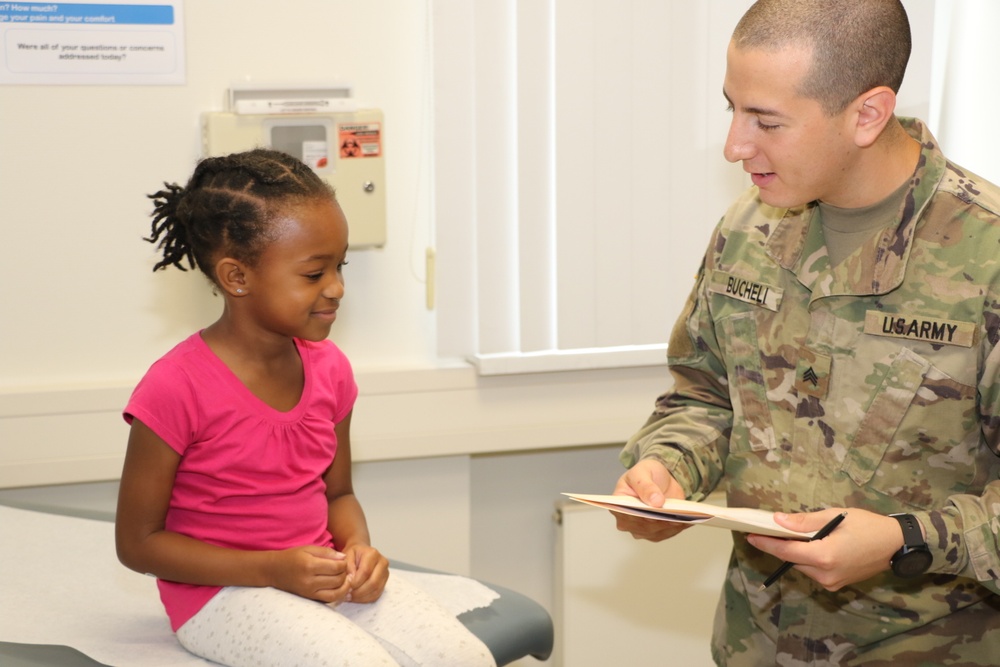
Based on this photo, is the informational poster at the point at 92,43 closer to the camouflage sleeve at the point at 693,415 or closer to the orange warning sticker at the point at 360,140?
the orange warning sticker at the point at 360,140

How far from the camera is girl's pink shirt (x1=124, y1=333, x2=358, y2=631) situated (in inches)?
59.8

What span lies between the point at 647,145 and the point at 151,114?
3.54 ft

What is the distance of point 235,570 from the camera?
1514 millimetres

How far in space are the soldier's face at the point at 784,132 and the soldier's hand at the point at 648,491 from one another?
0.42m

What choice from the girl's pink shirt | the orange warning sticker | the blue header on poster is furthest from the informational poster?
the girl's pink shirt

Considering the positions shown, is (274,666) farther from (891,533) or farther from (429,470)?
(429,470)

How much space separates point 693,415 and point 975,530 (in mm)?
463

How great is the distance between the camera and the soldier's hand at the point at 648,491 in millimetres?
1449

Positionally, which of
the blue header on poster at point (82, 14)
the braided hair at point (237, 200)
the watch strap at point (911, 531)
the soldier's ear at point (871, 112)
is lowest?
the watch strap at point (911, 531)

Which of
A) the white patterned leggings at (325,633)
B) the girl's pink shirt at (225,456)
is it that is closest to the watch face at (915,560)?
the white patterned leggings at (325,633)

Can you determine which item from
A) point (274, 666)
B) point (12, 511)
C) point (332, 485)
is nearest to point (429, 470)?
point (332, 485)

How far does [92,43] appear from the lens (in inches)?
82.7

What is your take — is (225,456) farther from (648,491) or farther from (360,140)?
(360,140)

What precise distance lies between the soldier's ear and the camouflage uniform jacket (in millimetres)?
97
